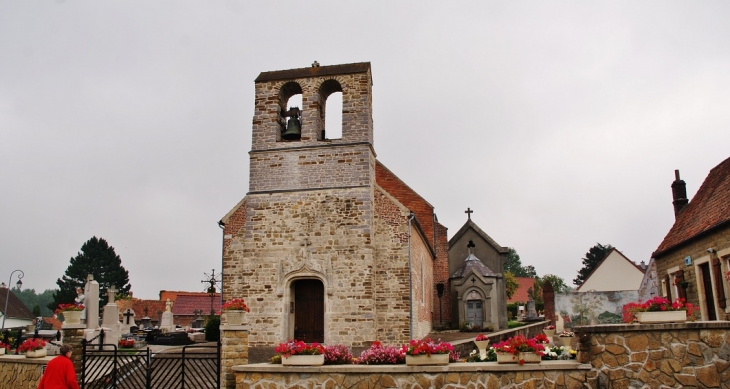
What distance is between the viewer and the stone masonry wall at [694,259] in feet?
55.6

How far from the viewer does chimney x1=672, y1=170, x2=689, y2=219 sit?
82.1 ft

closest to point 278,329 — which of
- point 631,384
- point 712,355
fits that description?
point 631,384

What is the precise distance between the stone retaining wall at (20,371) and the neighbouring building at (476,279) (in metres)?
19.6

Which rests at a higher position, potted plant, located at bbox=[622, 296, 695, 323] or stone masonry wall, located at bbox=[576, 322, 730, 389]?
potted plant, located at bbox=[622, 296, 695, 323]

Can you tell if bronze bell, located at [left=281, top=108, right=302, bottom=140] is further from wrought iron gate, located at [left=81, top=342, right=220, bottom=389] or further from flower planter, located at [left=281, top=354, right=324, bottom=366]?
flower planter, located at [left=281, top=354, right=324, bottom=366]

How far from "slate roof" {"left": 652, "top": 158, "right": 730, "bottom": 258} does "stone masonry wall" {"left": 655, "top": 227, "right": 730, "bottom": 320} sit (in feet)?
0.83

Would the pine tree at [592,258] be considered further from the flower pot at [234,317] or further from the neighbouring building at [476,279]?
the flower pot at [234,317]

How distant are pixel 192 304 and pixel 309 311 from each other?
28065 mm

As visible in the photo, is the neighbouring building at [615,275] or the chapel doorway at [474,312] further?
the neighbouring building at [615,275]

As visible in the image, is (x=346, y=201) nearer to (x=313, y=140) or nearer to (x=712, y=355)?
(x=313, y=140)

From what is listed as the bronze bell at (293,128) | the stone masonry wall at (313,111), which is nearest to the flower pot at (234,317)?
the stone masonry wall at (313,111)

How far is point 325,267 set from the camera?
17.8 m

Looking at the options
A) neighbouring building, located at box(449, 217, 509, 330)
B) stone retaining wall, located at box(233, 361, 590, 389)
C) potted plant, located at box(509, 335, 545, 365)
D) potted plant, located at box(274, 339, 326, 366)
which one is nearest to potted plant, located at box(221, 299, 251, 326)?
stone retaining wall, located at box(233, 361, 590, 389)

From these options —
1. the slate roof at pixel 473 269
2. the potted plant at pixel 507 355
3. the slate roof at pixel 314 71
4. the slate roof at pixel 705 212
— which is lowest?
the potted plant at pixel 507 355
